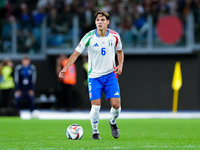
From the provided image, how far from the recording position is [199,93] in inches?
893

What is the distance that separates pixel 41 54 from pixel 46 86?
144cm

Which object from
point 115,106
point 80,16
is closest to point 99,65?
point 115,106

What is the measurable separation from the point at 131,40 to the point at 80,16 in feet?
7.86

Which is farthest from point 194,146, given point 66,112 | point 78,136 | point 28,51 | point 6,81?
point 28,51

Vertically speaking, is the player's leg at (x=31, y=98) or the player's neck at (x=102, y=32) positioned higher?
the player's neck at (x=102, y=32)

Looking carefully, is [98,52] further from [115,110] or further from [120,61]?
[115,110]

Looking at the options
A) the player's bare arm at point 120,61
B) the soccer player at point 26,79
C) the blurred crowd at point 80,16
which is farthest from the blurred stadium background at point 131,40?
the player's bare arm at point 120,61

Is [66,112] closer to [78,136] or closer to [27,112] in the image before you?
[27,112]

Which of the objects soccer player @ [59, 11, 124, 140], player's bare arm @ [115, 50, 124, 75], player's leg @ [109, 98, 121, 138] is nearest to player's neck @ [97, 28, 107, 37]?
soccer player @ [59, 11, 124, 140]

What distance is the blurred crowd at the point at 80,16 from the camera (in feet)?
73.1

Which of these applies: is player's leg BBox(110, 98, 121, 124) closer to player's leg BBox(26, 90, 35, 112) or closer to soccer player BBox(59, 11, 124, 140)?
soccer player BBox(59, 11, 124, 140)

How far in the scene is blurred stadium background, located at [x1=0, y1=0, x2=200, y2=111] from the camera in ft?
73.2

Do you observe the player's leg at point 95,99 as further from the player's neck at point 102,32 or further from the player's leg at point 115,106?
the player's neck at point 102,32

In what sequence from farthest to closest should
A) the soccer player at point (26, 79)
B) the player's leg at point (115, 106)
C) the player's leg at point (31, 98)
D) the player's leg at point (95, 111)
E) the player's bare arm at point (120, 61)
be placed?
the soccer player at point (26, 79) < the player's leg at point (31, 98) < the player's bare arm at point (120, 61) < the player's leg at point (115, 106) < the player's leg at point (95, 111)
